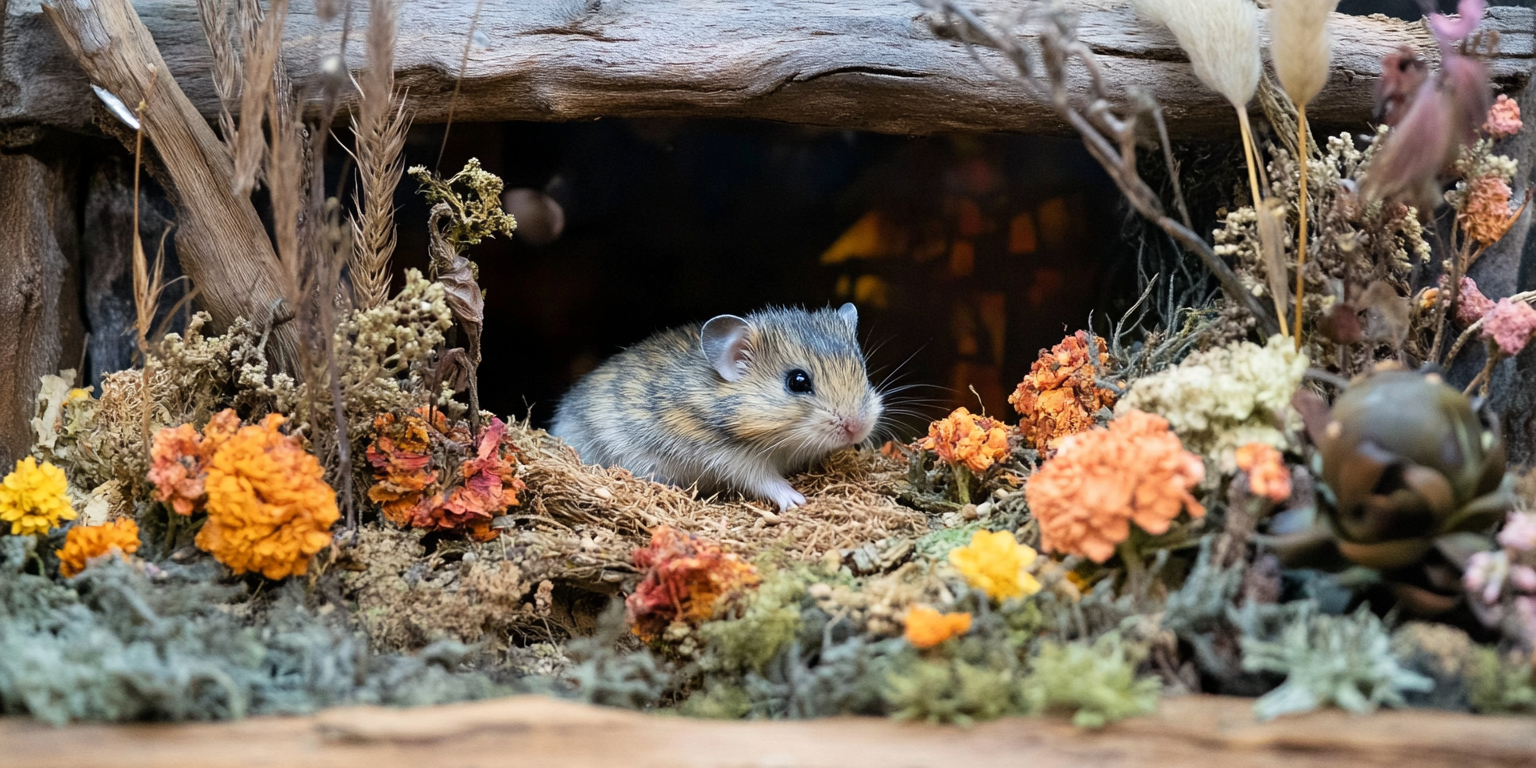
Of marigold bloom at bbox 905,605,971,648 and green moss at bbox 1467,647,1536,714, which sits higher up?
green moss at bbox 1467,647,1536,714

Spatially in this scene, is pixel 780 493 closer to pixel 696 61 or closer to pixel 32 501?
pixel 696 61

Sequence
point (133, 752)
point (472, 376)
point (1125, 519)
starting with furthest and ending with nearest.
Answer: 1. point (472, 376)
2. point (1125, 519)
3. point (133, 752)

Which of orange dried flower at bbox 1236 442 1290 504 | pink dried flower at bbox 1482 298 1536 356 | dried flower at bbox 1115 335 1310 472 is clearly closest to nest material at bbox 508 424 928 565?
dried flower at bbox 1115 335 1310 472

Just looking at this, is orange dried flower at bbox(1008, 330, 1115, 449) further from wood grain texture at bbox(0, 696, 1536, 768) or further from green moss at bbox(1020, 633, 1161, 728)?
wood grain texture at bbox(0, 696, 1536, 768)

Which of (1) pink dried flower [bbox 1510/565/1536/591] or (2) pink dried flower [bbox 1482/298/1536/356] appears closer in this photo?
(1) pink dried flower [bbox 1510/565/1536/591]

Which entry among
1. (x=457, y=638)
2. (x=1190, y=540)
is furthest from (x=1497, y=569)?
→ (x=457, y=638)

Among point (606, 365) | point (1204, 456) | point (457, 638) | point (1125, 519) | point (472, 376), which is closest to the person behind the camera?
point (1125, 519)

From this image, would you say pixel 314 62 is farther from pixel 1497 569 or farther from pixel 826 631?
pixel 1497 569
